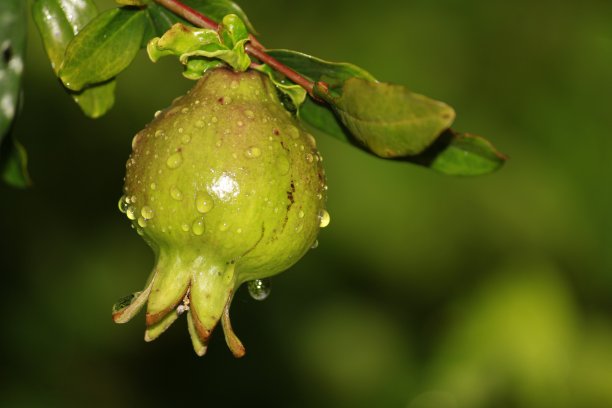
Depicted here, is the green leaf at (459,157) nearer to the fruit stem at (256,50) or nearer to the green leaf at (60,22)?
the fruit stem at (256,50)

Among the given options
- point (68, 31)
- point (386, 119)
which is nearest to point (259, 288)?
point (386, 119)

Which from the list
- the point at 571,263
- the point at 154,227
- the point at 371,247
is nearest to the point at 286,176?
the point at 154,227

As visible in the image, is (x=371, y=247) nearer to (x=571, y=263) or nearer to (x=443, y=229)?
(x=443, y=229)

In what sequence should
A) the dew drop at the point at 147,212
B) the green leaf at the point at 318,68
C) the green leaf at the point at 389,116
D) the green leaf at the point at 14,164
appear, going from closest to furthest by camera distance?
the green leaf at the point at 389,116 → the dew drop at the point at 147,212 → the green leaf at the point at 318,68 → the green leaf at the point at 14,164

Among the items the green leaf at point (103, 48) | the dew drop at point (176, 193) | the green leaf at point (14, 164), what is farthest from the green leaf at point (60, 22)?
the dew drop at point (176, 193)

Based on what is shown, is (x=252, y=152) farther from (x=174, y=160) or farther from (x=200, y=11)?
(x=200, y=11)

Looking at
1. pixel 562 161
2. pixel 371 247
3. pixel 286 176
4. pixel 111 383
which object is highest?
pixel 286 176

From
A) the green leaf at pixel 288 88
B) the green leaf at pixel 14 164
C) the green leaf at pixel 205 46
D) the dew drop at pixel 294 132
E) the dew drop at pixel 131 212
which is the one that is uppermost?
→ the green leaf at pixel 205 46
